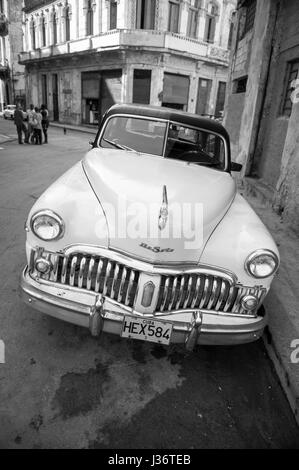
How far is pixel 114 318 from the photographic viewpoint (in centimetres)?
217

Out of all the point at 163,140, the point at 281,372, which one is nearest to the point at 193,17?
the point at 163,140

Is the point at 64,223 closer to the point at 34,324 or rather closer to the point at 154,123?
the point at 34,324

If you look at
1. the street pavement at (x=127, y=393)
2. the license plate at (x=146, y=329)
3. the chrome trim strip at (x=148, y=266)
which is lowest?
the street pavement at (x=127, y=393)

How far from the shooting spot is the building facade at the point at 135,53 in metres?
21.1

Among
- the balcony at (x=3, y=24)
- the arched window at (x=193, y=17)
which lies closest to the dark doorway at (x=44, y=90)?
the balcony at (x=3, y=24)

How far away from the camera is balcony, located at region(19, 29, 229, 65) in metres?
20.9

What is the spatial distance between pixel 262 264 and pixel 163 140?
5.98ft

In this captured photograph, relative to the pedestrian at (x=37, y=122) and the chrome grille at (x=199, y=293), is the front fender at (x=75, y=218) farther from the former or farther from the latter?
the pedestrian at (x=37, y=122)

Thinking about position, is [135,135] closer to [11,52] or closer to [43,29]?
[43,29]

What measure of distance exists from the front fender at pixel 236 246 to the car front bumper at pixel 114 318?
0.32 meters

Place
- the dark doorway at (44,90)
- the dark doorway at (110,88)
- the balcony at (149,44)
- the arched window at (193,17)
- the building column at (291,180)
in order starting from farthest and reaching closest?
the dark doorway at (44,90) < the dark doorway at (110,88) < the arched window at (193,17) < the balcony at (149,44) < the building column at (291,180)

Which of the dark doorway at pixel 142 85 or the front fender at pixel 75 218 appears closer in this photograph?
the front fender at pixel 75 218

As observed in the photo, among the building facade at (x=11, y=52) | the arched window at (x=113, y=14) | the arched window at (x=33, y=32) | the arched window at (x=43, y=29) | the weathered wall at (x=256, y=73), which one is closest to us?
the weathered wall at (x=256, y=73)
